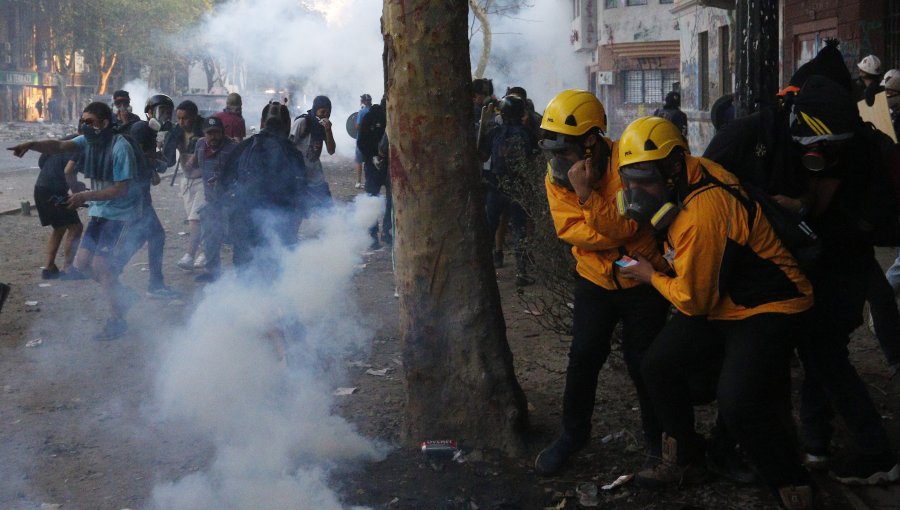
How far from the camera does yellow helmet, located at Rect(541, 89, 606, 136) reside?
3.75m

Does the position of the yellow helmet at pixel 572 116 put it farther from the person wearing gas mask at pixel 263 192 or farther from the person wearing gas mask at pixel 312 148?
the person wearing gas mask at pixel 312 148

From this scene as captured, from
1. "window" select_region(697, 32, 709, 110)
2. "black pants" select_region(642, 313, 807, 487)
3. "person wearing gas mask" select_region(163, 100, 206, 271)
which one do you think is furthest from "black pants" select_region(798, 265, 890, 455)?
"window" select_region(697, 32, 709, 110)

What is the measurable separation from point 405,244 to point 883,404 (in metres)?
2.72

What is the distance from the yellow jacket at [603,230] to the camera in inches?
145

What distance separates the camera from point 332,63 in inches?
1922

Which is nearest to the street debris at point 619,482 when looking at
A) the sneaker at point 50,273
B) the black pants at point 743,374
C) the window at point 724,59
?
the black pants at point 743,374

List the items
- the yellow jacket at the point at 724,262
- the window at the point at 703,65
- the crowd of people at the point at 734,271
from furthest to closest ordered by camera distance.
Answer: the window at the point at 703,65 < the crowd of people at the point at 734,271 < the yellow jacket at the point at 724,262

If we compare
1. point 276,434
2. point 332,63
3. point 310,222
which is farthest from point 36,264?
point 332,63

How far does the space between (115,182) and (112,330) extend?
1.09 meters

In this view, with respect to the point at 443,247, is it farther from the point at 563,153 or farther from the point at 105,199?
the point at 105,199

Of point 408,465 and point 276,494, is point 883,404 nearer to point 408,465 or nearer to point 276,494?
point 408,465

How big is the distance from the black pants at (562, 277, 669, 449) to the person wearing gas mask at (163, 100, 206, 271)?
20.3ft

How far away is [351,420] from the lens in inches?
201

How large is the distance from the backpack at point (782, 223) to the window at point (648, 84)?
33.8 metres
